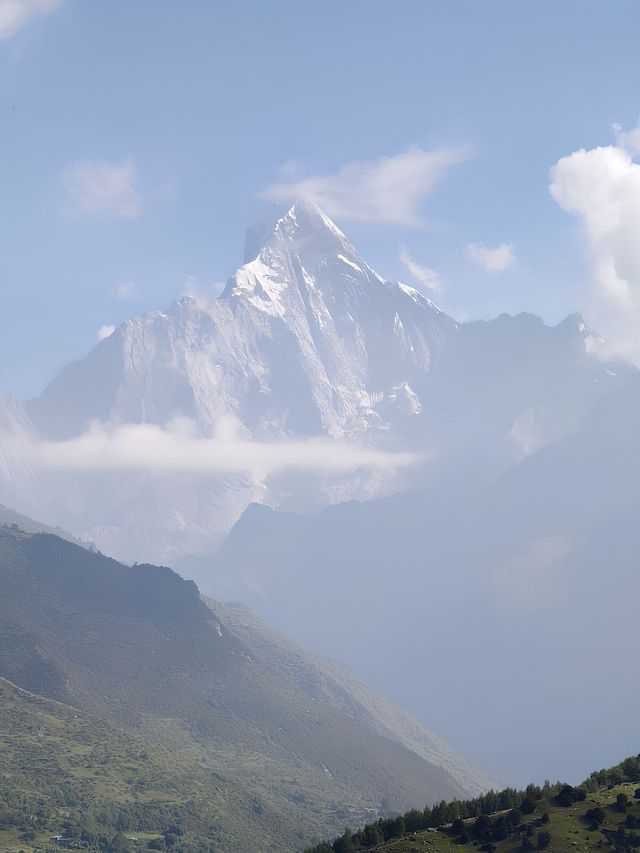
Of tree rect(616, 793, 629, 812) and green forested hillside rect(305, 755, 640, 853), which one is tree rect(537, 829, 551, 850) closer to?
green forested hillside rect(305, 755, 640, 853)

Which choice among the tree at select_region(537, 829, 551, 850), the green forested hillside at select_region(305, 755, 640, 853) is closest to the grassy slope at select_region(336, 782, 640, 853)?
the green forested hillside at select_region(305, 755, 640, 853)

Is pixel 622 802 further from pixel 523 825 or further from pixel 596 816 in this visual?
pixel 523 825

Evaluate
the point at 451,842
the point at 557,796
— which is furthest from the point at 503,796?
the point at 451,842

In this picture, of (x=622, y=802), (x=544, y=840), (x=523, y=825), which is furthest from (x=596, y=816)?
(x=544, y=840)

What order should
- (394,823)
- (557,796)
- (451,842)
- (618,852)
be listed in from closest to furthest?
(618,852) < (451,842) < (557,796) < (394,823)

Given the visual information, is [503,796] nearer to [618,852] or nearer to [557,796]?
[557,796]

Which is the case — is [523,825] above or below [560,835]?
above

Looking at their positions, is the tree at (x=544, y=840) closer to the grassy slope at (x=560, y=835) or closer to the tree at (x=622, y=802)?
the grassy slope at (x=560, y=835)

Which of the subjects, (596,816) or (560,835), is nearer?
(560,835)

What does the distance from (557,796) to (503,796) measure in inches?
555

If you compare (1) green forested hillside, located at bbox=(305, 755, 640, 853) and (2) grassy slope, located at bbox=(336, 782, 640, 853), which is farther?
(1) green forested hillside, located at bbox=(305, 755, 640, 853)

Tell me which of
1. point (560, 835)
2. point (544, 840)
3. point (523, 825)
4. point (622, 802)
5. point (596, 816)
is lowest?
point (544, 840)

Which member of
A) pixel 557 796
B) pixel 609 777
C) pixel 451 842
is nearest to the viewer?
pixel 451 842

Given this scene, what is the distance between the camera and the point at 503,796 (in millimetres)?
157375
